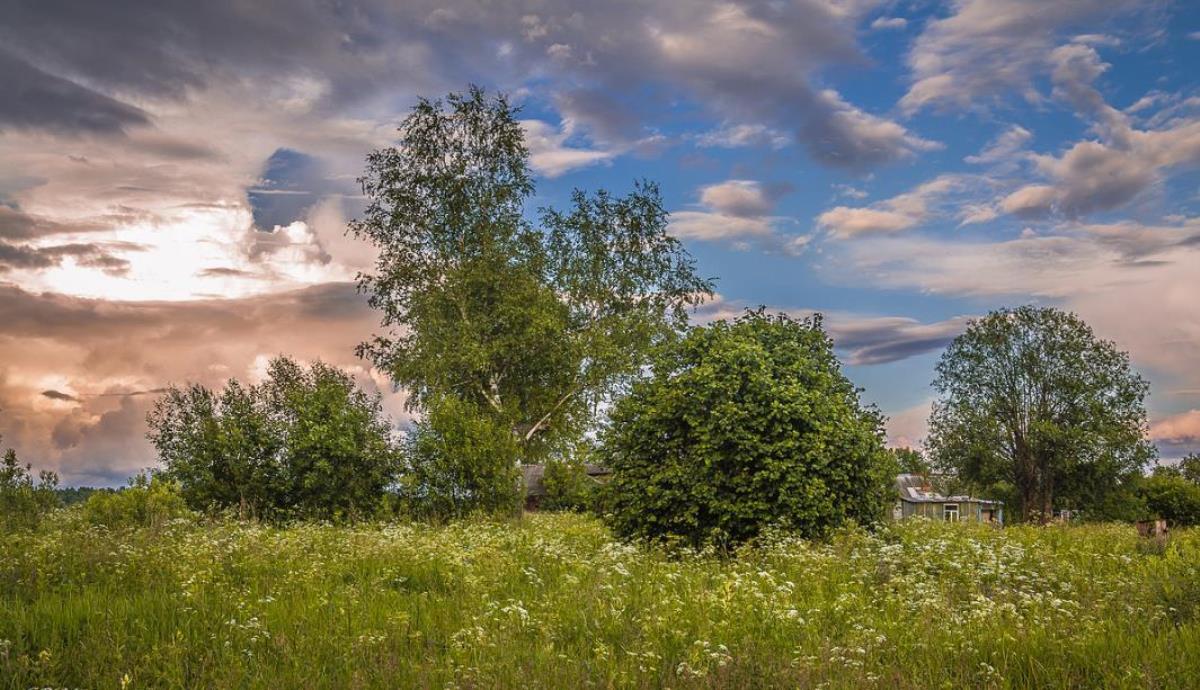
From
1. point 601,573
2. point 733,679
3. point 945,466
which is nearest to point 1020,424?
point 945,466

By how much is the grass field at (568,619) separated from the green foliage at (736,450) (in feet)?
6.27

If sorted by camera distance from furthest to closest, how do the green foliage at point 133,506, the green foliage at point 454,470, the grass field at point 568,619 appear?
the green foliage at point 454,470 → the green foliage at point 133,506 → the grass field at point 568,619

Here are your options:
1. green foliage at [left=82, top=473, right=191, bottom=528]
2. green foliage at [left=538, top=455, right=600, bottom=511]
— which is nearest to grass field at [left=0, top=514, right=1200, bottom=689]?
green foliage at [left=82, top=473, right=191, bottom=528]

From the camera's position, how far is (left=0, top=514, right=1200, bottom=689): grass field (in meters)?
6.69

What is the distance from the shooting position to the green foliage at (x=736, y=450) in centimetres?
1484

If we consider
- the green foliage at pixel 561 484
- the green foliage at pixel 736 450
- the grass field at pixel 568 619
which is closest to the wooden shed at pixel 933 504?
the green foliage at pixel 561 484

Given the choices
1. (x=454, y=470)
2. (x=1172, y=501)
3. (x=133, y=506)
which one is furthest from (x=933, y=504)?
(x=133, y=506)

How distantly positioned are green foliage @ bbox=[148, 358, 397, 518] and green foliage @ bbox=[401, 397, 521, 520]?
117 cm

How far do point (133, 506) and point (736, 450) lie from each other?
47.0 feet

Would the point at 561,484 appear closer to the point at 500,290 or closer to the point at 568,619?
the point at 500,290

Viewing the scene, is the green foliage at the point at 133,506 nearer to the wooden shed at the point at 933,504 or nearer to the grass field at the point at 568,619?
the grass field at the point at 568,619

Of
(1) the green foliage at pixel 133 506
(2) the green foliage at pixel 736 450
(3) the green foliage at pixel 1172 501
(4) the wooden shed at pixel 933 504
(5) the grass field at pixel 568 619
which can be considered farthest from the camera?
(4) the wooden shed at pixel 933 504

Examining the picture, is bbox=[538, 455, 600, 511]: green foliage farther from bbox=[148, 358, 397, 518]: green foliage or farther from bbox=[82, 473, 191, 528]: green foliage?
bbox=[82, 473, 191, 528]: green foliage

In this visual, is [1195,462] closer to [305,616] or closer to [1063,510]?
[1063,510]
